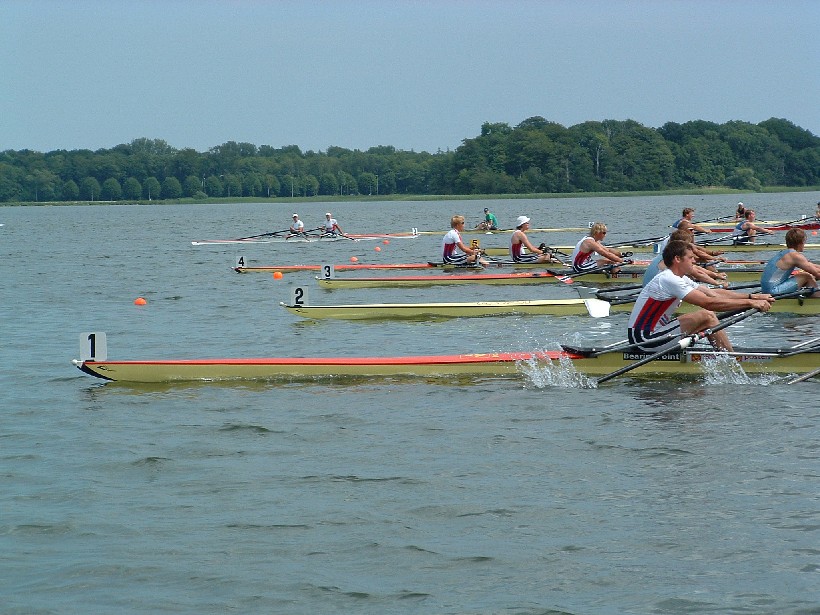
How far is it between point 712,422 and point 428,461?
8.88 feet

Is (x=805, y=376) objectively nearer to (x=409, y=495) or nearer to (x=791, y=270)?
(x=791, y=270)

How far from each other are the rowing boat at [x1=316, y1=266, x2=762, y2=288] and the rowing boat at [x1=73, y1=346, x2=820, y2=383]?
719 cm

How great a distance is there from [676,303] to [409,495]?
4219mm

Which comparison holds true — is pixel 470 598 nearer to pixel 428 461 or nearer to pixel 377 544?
pixel 377 544

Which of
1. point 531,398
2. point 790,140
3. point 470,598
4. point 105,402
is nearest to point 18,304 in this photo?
point 105,402

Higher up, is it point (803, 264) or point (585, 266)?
point (803, 264)

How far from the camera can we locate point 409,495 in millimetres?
7555

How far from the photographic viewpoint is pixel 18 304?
68.1 ft

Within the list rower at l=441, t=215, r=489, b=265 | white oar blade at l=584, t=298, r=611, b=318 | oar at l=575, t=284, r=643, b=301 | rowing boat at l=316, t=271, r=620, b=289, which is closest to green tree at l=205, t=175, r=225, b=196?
rower at l=441, t=215, r=489, b=265

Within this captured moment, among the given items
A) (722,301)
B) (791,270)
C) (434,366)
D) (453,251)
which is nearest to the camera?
(722,301)

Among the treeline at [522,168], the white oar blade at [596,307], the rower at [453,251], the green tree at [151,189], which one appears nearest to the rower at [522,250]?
the rower at [453,251]

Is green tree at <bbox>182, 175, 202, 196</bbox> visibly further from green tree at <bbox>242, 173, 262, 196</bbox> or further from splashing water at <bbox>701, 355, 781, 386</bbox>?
splashing water at <bbox>701, 355, 781, 386</bbox>

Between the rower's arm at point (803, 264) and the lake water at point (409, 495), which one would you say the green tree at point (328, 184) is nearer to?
the lake water at point (409, 495)

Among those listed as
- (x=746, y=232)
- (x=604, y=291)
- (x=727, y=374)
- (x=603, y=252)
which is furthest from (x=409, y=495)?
(x=746, y=232)
